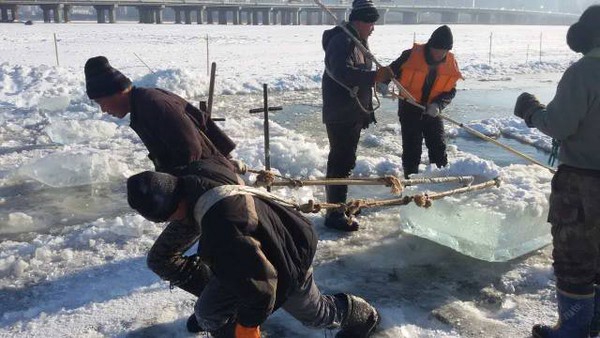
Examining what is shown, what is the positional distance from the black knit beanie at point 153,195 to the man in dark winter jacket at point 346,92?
2678 mm

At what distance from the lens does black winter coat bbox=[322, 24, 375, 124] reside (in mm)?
4672

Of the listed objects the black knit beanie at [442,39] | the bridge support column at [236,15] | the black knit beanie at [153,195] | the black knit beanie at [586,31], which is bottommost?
the black knit beanie at [153,195]

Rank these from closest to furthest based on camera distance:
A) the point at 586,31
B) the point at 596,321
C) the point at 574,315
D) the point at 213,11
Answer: the point at 586,31, the point at 574,315, the point at 596,321, the point at 213,11

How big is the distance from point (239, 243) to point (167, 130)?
97 cm

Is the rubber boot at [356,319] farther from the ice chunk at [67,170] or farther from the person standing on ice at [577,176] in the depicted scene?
the ice chunk at [67,170]

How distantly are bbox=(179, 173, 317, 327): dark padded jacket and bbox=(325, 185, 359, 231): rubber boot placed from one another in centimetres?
236

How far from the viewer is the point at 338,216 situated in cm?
502

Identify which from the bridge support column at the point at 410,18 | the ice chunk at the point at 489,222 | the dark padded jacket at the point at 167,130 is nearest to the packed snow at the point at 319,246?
the ice chunk at the point at 489,222

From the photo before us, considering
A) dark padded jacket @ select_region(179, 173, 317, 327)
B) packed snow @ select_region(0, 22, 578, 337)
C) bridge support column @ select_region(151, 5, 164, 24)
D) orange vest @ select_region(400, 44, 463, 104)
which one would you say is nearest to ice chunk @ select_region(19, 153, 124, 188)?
packed snow @ select_region(0, 22, 578, 337)

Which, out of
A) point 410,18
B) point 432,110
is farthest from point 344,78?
point 410,18

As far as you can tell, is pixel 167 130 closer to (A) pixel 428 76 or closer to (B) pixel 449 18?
(A) pixel 428 76

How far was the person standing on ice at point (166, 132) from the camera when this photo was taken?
2.92 metres

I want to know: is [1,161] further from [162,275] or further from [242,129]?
[162,275]

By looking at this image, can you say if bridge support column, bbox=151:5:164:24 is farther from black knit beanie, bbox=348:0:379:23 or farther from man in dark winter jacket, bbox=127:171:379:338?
man in dark winter jacket, bbox=127:171:379:338
